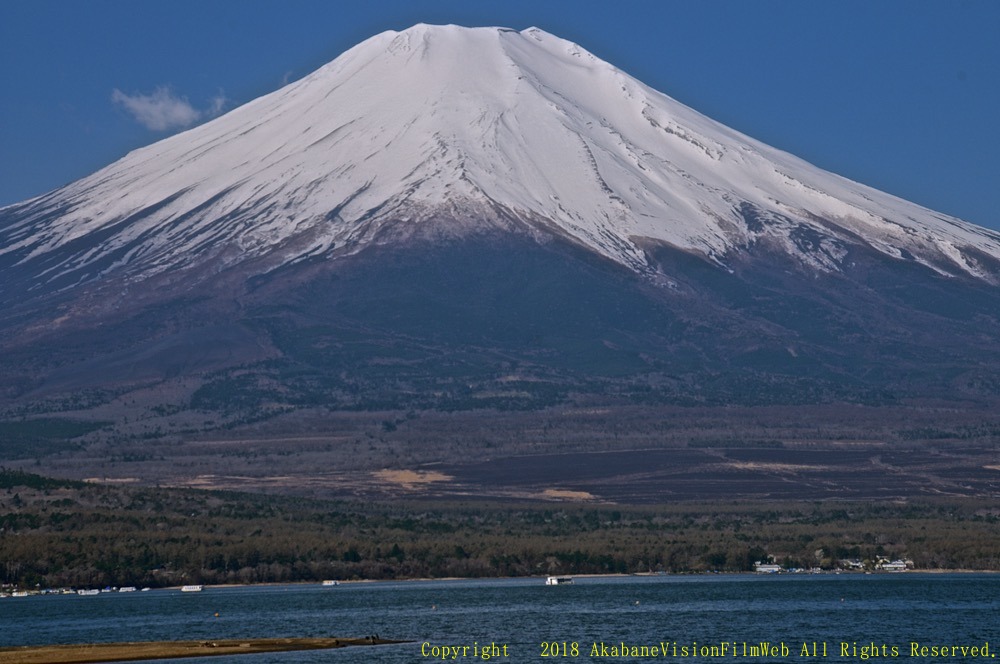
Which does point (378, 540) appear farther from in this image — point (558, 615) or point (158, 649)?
point (158, 649)

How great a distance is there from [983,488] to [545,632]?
96688 mm

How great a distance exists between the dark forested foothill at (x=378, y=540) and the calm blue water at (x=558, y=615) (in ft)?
7.56

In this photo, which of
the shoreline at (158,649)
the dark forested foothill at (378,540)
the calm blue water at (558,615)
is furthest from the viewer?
the dark forested foothill at (378,540)

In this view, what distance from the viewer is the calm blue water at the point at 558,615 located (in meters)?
67.6

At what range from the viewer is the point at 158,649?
67125 millimetres

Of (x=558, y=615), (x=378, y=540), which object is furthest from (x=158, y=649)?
(x=378, y=540)

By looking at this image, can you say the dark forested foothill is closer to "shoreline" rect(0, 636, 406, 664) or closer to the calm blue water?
the calm blue water

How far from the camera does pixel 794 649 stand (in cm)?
6475

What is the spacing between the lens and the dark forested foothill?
103 metres

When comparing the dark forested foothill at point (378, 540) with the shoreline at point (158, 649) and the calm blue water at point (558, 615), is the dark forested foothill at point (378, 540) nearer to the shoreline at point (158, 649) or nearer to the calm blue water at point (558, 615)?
the calm blue water at point (558, 615)

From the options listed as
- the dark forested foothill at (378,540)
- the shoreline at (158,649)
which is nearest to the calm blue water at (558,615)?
the shoreline at (158,649)

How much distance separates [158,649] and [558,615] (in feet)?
65.1

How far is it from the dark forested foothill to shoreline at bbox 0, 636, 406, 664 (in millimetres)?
32166

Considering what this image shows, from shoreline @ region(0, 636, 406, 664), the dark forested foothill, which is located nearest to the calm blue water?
shoreline @ region(0, 636, 406, 664)
